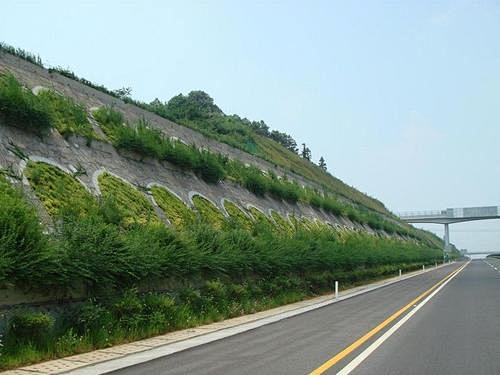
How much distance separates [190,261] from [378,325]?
550cm

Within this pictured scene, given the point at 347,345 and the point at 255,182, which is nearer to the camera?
the point at 347,345

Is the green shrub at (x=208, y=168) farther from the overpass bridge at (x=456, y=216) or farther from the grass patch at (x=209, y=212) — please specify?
the overpass bridge at (x=456, y=216)

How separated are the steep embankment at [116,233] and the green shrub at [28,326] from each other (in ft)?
0.06

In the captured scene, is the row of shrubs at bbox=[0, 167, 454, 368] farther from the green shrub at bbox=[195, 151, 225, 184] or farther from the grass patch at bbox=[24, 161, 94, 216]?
the green shrub at bbox=[195, 151, 225, 184]

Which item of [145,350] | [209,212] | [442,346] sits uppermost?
[209,212]

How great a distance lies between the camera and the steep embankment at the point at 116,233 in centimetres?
959

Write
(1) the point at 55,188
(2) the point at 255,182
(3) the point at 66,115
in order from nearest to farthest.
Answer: (1) the point at 55,188
(3) the point at 66,115
(2) the point at 255,182

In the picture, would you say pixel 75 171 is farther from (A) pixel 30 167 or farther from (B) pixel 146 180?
(B) pixel 146 180

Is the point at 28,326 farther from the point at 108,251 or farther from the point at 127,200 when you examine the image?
the point at 127,200

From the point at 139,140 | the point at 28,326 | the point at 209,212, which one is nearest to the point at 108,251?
the point at 28,326

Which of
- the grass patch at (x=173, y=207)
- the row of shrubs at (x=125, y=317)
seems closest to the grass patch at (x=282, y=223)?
the grass patch at (x=173, y=207)

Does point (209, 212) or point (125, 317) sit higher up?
point (209, 212)

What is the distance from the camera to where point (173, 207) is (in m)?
20.8

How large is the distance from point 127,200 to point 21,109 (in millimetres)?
4516
